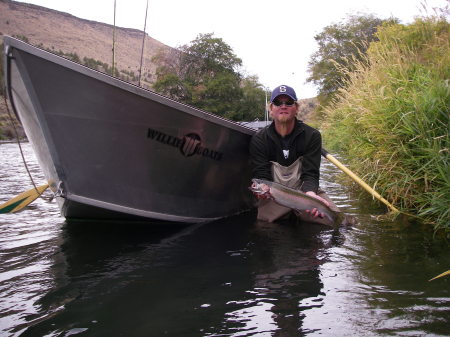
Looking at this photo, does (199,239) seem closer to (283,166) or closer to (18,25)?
(283,166)

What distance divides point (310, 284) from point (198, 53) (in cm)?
5163

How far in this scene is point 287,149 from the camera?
4.80 m

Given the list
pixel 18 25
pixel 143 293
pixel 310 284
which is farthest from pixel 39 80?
pixel 18 25

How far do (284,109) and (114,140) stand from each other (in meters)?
1.90

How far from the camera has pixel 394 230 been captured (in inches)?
185

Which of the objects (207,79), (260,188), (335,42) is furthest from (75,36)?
(260,188)

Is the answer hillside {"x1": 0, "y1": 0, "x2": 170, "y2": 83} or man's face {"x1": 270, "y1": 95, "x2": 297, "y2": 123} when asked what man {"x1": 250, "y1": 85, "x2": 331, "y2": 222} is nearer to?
man's face {"x1": 270, "y1": 95, "x2": 297, "y2": 123}

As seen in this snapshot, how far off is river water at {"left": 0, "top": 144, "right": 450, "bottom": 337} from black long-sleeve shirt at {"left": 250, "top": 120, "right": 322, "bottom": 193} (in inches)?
27.6

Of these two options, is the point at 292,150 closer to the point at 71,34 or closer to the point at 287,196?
the point at 287,196

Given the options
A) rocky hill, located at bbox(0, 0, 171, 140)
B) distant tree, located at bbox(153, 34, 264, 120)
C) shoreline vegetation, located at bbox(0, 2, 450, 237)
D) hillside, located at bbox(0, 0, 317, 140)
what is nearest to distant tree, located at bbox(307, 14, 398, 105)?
distant tree, located at bbox(153, 34, 264, 120)

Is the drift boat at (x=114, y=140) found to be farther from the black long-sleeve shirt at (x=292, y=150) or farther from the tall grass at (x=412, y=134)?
the tall grass at (x=412, y=134)

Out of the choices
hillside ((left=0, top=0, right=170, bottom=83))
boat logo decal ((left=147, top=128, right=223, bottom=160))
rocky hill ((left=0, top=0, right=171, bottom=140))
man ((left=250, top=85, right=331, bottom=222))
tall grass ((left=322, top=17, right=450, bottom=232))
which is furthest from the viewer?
hillside ((left=0, top=0, right=170, bottom=83))

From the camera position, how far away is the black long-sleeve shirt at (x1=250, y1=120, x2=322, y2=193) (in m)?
4.77

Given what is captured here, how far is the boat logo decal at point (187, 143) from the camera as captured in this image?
166 inches
